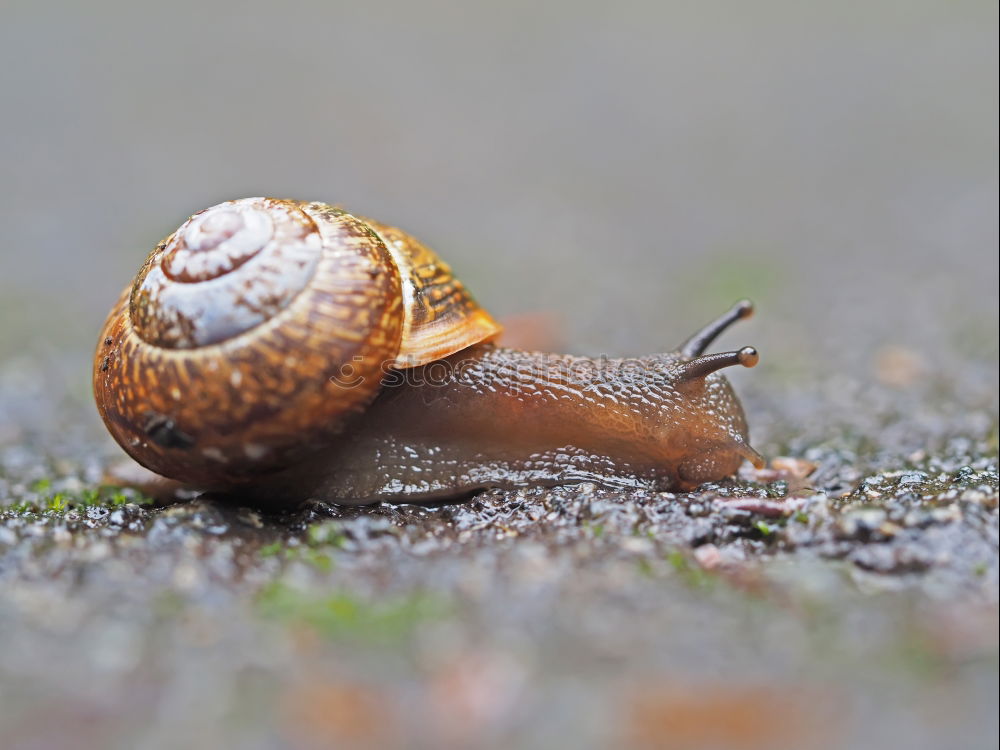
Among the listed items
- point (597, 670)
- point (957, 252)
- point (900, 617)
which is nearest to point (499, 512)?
point (597, 670)

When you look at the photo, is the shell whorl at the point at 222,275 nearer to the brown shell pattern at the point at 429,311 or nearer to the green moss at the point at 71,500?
the brown shell pattern at the point at 429,311

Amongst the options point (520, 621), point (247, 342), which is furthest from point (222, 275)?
point (520, 621)

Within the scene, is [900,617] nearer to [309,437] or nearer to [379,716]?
[379,716]

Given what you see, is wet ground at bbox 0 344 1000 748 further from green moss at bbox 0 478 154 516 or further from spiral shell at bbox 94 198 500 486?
spiral shell at bbox 94 198 500 486

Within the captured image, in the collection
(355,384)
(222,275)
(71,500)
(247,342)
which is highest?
(222,275)

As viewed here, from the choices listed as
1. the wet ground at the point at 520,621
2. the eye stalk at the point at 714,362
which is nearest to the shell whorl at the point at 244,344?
the wet ground at the point at 520,621

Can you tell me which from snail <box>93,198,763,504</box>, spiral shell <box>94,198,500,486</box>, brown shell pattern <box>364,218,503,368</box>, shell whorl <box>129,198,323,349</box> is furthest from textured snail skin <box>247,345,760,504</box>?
shell whorl <box>129,198,323,349</box>

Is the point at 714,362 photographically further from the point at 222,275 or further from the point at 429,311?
the point at 222,275
